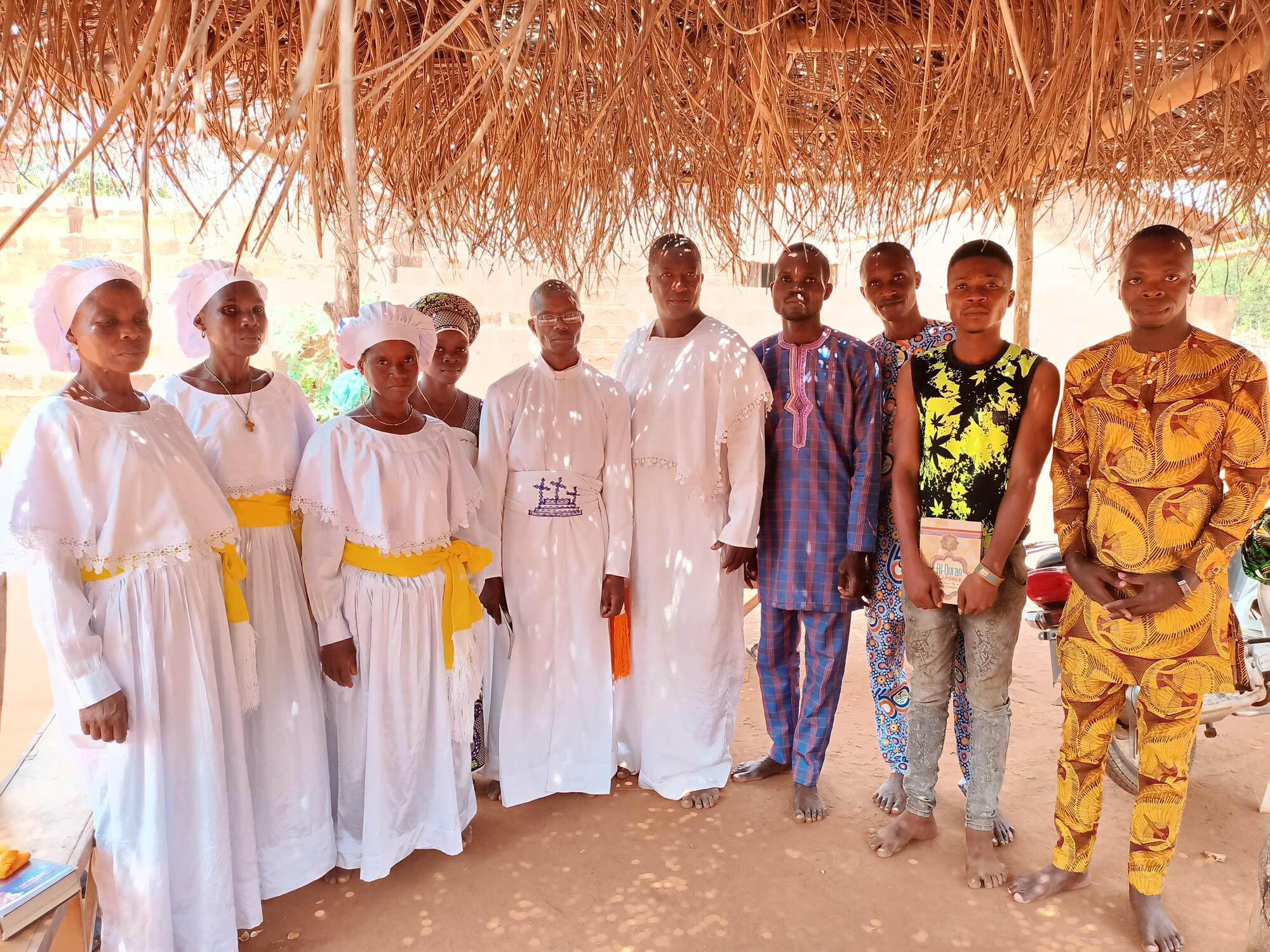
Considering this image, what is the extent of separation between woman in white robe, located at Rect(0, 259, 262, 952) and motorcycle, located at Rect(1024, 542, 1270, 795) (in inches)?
120

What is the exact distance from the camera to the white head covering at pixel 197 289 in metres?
Result: 2.78

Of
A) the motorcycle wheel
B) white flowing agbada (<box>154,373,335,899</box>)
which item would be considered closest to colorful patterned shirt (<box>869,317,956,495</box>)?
the motorcycle wheel

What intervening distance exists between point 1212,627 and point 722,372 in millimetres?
1825

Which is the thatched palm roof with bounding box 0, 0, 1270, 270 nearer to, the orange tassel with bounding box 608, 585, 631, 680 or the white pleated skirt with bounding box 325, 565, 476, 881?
the white pleated skirt with bounding box 325, 565, 476, 881

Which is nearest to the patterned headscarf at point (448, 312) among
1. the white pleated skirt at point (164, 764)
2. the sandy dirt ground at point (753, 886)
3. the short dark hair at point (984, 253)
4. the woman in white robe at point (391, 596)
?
the woman in white robe at point (391, 596)

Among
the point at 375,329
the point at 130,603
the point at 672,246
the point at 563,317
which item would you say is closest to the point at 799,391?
the point at 672,246

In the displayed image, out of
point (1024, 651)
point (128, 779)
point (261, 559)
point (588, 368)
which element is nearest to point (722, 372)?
point (588, 368)

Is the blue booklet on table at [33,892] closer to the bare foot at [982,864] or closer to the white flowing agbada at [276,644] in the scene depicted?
the white flowing agbada at [276,644]

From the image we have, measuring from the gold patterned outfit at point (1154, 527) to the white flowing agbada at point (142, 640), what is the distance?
2.69m

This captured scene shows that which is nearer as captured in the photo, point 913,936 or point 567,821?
point 913,936

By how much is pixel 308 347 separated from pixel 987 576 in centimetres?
832

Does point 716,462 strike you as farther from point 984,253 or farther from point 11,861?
point 11,861

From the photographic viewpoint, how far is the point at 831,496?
3.39 meters

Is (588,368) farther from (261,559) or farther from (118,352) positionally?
(118,352)
